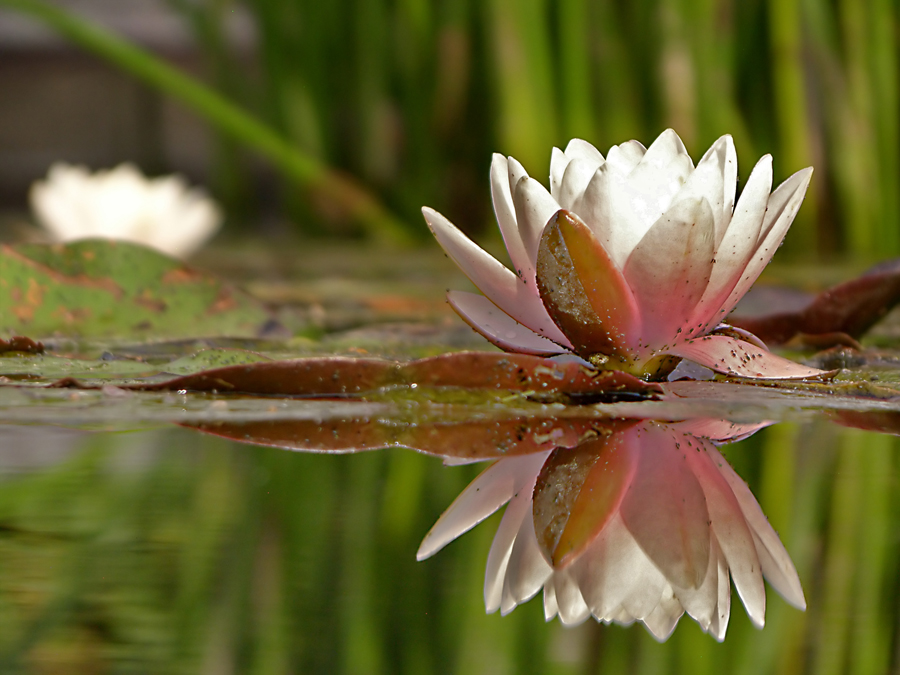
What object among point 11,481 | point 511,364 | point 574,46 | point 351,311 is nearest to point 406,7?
point 574,46

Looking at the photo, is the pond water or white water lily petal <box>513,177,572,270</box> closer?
the pond water

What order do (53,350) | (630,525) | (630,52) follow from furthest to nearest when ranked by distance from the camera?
(630,52), (53,350), (630,525)

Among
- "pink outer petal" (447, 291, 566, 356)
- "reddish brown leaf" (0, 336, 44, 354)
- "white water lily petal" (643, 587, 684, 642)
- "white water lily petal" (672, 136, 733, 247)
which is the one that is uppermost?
"white water lily petal" (672, 136, 733, 247)

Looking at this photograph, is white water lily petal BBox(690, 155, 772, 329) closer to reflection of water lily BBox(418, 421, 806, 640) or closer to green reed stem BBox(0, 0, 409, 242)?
reflection of water lily BBox(418, 421, 806, 640)

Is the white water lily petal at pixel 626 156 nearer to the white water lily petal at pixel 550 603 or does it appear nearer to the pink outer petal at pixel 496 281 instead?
the pink outer petal at pixel 496 281

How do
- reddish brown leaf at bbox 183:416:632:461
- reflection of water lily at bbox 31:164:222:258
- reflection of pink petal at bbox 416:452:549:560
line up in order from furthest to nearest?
reflection of water lily at bbox 31:164:222:258 < reddish brown leaf at bbox 183:416:632:461 < reflection of pink petal at bbox 416:452:549:560

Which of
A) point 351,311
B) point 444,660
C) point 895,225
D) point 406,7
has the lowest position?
point 444,660

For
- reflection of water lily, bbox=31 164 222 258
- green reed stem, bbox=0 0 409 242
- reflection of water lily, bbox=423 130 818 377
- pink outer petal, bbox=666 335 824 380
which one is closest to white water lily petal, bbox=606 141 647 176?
reflection of water lily, bbox=423 130 818 377

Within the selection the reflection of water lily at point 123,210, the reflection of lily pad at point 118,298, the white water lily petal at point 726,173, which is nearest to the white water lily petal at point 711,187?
the white water lily petal at point 726,173

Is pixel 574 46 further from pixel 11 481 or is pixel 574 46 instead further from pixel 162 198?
pixel 11 481
